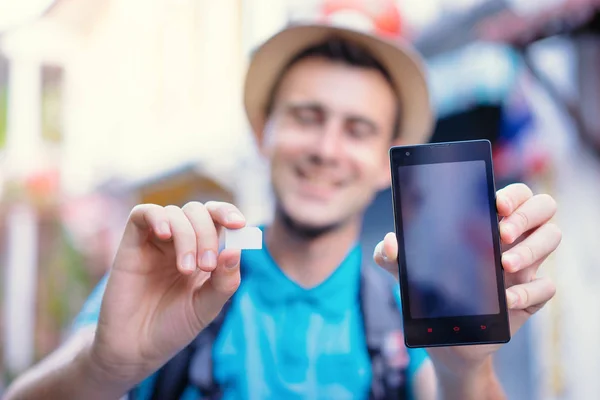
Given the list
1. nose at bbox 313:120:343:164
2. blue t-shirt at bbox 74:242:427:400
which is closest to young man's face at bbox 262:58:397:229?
nose at bbox 313:120:343:164

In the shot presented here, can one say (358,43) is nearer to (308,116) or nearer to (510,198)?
(308,116)

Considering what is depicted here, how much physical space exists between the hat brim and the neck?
0.78 ft

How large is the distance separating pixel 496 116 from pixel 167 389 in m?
2.00

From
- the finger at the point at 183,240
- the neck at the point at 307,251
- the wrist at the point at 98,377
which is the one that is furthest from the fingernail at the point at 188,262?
the neck at the point at 307,251

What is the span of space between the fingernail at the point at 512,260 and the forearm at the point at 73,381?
437mm

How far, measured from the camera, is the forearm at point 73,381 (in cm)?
66

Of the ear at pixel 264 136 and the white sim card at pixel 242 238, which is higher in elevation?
the ear at pixel 264 136

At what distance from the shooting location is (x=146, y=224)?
60 cm

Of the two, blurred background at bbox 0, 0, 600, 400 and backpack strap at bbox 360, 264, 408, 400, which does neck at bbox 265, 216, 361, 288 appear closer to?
backpack strap at bbox 360, 264, 408, 400

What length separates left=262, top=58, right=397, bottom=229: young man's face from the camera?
100 cm

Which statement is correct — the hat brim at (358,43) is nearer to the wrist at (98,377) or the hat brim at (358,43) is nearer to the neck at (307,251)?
the neck at (307,251)

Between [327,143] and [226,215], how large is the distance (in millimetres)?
456

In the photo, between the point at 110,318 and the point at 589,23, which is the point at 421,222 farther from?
the point at 589,23

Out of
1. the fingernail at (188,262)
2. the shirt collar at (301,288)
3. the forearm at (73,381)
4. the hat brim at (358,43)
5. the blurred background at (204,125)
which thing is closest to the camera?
the fingernail at (188,262)
